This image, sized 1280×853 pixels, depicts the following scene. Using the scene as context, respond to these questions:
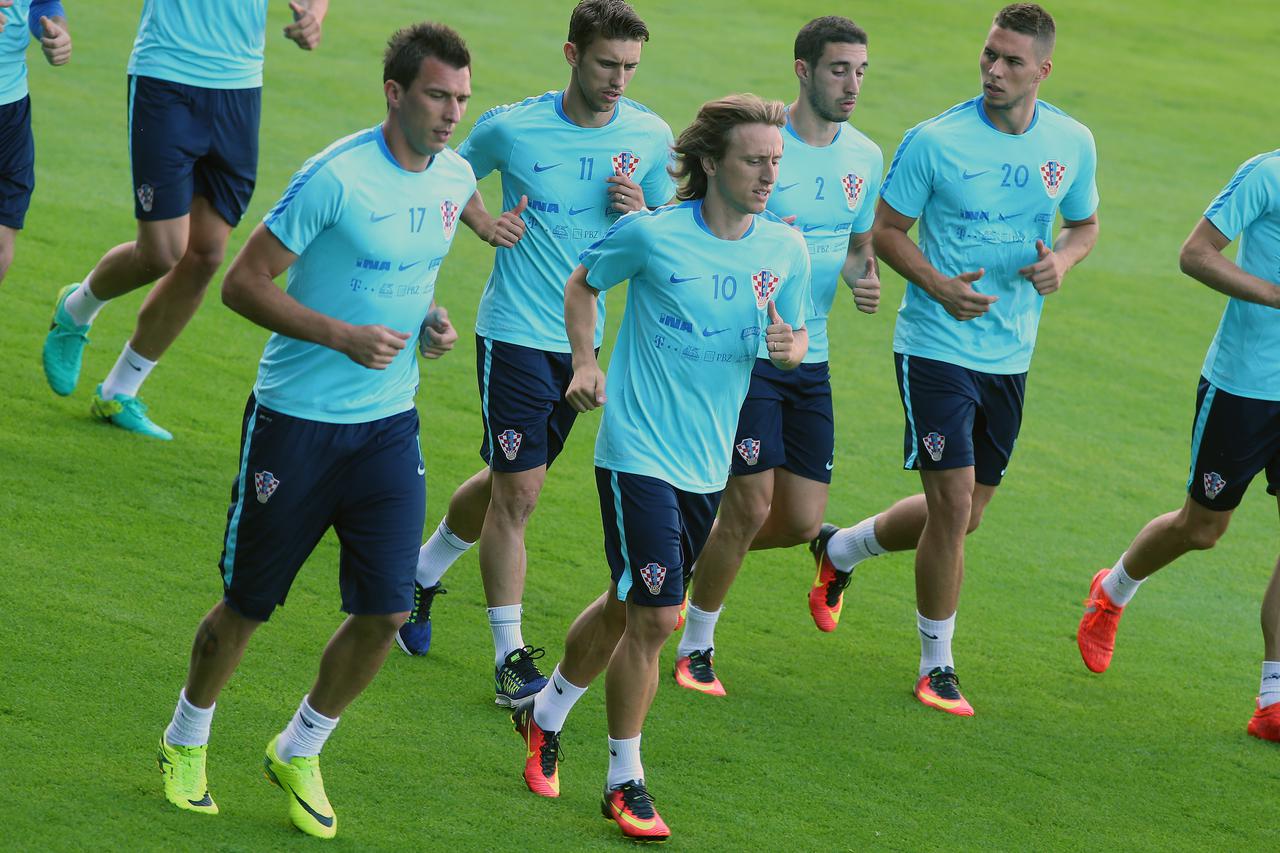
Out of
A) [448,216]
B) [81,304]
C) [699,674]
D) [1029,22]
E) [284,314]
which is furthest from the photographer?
[81,304]

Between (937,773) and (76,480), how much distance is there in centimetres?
389

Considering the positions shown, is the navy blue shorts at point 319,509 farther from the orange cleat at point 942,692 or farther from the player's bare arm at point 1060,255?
the player's bare arm at point 1060,255

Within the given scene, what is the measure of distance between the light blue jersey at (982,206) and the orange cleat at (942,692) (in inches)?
49.0

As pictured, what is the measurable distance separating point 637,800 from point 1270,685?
9.75 ft

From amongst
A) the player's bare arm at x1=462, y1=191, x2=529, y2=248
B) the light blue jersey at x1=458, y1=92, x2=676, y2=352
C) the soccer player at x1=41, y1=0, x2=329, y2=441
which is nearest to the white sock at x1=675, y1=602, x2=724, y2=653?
the light blue jersey at x1=458, y1=92, x2=676, y2=352

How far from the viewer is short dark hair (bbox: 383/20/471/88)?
180 inches

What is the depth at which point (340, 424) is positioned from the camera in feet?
15.2

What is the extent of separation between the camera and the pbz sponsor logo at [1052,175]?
6.44 metres

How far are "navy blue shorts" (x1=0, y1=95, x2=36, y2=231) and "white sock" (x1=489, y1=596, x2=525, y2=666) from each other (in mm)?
2733

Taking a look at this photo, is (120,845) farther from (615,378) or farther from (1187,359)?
(1187,359)

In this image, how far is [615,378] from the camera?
5.13 m

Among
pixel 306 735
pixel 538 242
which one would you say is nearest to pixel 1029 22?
pixel 538 242

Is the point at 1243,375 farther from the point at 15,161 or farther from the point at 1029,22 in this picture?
the point at 15,161

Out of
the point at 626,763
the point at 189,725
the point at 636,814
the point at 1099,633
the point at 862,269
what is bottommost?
the point at 1099,633
